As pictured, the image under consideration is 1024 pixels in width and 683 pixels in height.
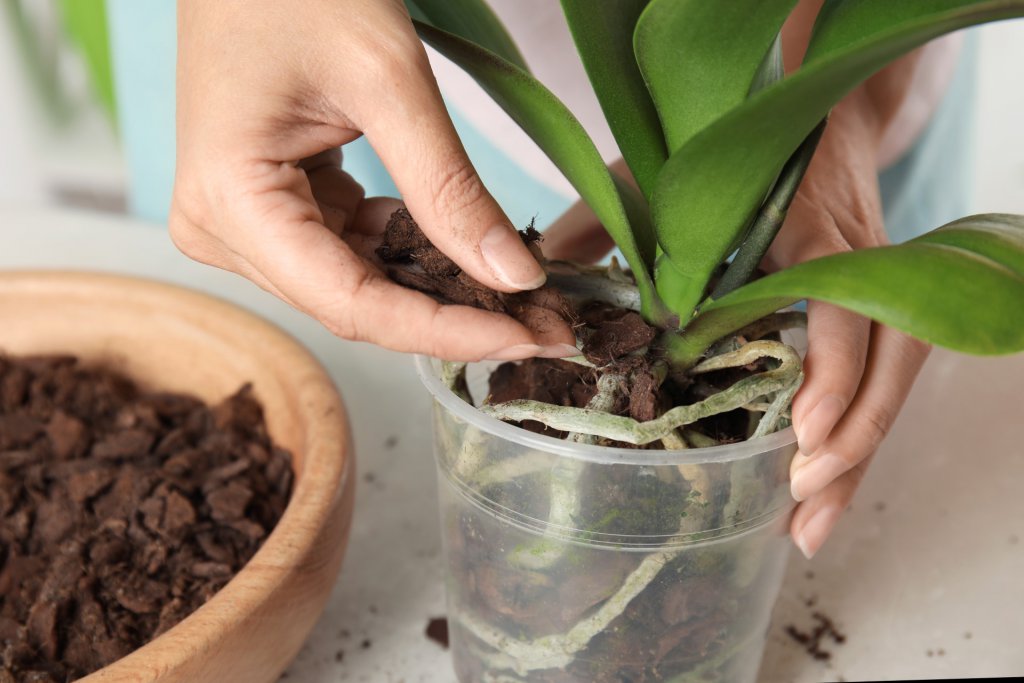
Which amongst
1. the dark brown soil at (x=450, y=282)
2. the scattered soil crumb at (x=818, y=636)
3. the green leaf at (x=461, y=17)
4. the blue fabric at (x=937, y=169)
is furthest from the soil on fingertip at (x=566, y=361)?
the blue fabric at (x=937, y=169)

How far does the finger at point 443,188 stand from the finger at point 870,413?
201mm

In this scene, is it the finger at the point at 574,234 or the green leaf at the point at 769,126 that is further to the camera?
the finger at the point at 574,234

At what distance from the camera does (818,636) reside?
2.36 ft

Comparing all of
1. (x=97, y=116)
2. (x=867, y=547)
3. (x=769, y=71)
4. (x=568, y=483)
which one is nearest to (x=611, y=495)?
(x=568, y=483)

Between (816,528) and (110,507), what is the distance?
0.49 meters

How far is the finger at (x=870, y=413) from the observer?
1.77ft

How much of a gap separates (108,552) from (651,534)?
1.25ft

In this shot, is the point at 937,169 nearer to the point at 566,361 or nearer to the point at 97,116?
the point at 566,361

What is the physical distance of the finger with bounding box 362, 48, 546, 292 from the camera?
0.44m

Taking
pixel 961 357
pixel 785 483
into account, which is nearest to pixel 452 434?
pixel 785 483

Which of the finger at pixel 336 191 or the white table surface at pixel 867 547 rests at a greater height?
the finger at pixel 336 191

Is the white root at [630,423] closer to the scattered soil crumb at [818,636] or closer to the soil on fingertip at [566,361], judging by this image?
the soil on fingertip at [566,361]

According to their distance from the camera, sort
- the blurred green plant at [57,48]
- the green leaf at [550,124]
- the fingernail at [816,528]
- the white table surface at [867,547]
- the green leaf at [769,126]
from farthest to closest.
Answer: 1. the blurred green plant at [57,48]
2. the white table surface at [867,547]
3. the fingernail at [816,528]
4. the green leaf at [550,124]
5. the green leaf at [769,126]

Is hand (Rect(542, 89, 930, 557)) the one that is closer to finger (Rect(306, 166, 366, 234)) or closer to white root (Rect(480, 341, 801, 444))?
white root (Rect(480, 341, 801, 444))
